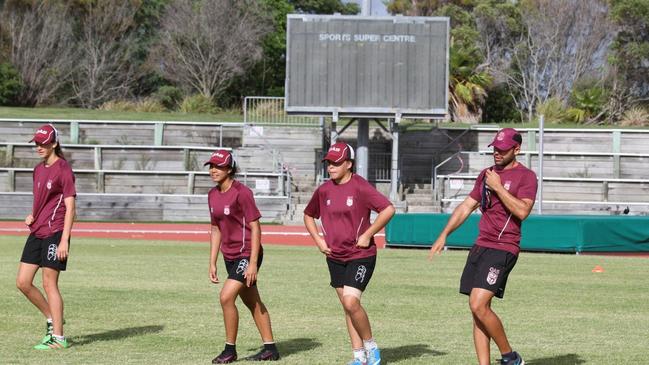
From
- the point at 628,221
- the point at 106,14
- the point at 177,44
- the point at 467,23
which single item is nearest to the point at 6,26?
the point at 106,14

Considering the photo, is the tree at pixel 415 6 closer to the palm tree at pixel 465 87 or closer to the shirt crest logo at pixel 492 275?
the palm tree at pixel 465 87

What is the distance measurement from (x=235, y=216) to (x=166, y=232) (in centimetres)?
2566

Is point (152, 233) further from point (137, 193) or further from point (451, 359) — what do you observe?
point (451, 359)

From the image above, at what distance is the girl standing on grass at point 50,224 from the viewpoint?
11352 mm

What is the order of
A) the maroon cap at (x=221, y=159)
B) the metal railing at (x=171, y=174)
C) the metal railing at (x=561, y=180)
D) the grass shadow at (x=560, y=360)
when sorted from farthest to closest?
the metal railing at (x=171, y=174), the metal railing at (x=561, y=180), the grass shadow at (x=560, y=360), the maroon cap at (x=221, y=159)

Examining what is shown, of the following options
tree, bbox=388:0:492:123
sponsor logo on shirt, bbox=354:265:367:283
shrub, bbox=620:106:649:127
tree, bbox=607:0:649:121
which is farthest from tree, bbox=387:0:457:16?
sponsor logo on shirt, bbox=354:265:367:283

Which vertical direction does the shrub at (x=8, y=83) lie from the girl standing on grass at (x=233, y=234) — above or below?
above

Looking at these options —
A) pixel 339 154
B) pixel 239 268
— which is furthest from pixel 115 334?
pixel 339 154

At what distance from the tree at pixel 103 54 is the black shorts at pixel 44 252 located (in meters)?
51.8

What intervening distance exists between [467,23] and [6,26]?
28.5 m

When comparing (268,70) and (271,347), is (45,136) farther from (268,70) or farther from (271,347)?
(268,70)

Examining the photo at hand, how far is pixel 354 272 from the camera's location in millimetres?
10141

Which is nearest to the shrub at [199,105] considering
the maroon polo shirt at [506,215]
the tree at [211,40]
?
the tree at [211,40]

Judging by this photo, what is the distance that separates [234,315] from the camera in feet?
35.1
